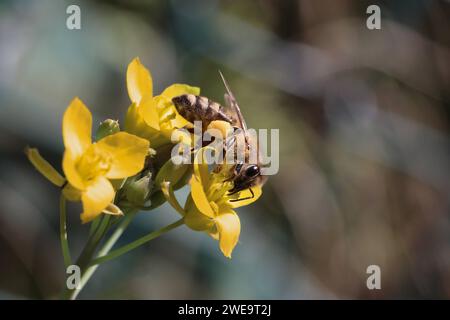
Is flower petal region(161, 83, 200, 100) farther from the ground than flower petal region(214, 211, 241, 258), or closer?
farther from the ground

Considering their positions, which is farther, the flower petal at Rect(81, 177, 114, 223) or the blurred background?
the blurred background

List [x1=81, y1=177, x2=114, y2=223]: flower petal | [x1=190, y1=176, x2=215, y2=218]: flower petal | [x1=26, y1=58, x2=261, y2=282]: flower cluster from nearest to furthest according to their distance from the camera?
[x1=81, y1=177, x2=114, y2=223]: flower petal, [x1=26, y1=58, x2=261, y2=282]: flower cluster, [x1=190, y1=176, x2=215, y2=218]: flower petal

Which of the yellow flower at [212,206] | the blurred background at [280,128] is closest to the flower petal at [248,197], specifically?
the yellow flower at [212,206]

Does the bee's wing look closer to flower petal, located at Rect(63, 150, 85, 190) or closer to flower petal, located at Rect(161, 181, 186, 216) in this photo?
flower petal, located at Rect(161, 181, 186, 216)

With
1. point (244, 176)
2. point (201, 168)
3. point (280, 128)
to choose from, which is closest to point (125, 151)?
point (201, 168)

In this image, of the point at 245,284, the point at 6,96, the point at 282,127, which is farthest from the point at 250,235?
the point at 6,96

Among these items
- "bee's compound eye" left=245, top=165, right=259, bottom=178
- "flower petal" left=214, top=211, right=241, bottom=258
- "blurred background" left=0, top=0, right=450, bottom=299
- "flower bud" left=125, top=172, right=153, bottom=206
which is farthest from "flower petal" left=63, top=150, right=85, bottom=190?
"blurred background" left=0, top=0, right=450, bottom=299
